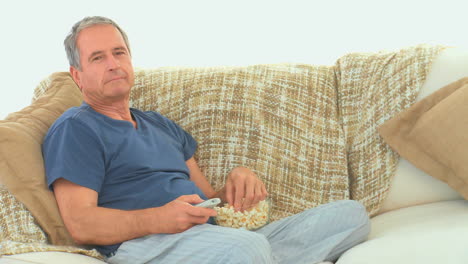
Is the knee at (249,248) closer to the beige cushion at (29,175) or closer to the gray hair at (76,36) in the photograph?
the beige cushion at (29,175)

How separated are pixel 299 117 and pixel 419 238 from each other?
680 millimetres

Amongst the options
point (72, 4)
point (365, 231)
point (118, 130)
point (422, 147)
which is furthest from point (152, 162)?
point (72, 4)

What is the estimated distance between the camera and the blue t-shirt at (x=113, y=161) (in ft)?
5.08

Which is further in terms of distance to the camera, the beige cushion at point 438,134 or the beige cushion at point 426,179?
the beige cushion at point 426,179

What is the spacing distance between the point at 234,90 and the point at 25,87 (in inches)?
53.8

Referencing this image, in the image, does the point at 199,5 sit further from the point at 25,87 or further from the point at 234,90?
the point at 25,87

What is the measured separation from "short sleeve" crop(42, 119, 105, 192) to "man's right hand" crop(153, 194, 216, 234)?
208 mm

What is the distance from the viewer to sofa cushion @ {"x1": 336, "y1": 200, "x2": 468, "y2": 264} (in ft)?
4.88

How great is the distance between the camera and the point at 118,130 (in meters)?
1.71

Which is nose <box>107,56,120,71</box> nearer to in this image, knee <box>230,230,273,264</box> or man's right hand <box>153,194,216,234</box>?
man's right hand <box>153,194,216,234</box>

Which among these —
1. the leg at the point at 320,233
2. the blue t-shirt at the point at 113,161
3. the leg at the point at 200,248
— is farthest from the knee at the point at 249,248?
the blue t-shirt at the point at 113,161

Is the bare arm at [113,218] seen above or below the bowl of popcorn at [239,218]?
above

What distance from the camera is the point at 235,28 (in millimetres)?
2711

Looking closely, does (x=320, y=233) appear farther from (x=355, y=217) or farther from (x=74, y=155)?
(x=74, y=155)
